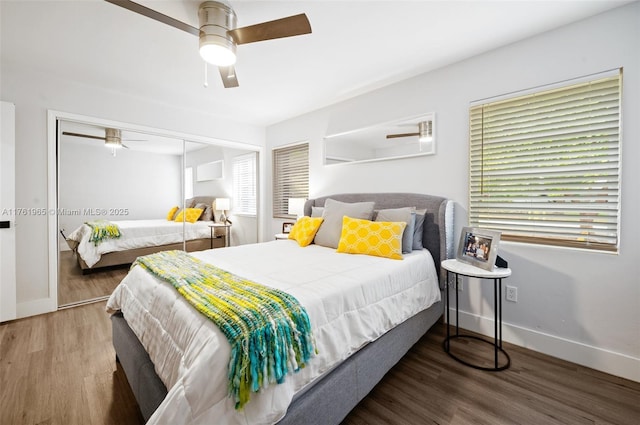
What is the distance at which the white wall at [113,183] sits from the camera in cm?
293

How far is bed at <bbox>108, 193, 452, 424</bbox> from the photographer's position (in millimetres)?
922

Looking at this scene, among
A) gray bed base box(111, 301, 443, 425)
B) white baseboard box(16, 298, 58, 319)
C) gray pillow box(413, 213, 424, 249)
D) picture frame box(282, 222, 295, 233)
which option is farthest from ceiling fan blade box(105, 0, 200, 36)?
white baseboard box(16, 298, 58, 319)

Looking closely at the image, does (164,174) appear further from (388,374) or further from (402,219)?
(388,374)

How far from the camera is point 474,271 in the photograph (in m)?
1.94

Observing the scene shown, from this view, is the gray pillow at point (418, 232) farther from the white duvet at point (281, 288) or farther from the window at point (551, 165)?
the window at point (551, 165)

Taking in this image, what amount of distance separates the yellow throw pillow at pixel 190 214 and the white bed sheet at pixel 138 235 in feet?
0.19

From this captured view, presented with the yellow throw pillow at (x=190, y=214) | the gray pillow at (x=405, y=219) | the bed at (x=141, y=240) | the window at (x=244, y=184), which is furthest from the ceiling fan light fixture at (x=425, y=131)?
the yellow throw pillow at (x=190, y=214)

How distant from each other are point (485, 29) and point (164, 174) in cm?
385

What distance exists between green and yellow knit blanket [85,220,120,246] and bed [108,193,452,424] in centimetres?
171

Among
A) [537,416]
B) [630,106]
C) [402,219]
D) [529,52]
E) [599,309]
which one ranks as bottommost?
[537,416]

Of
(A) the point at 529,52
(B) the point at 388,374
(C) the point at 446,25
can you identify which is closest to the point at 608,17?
(A) the point at 529,52

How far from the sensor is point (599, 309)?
1.91 m

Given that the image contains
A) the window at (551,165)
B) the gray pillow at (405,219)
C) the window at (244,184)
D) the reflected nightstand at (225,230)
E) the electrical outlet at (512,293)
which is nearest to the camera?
the window at (551,165)

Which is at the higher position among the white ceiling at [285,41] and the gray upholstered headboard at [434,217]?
the white ceiling at [285,41]
